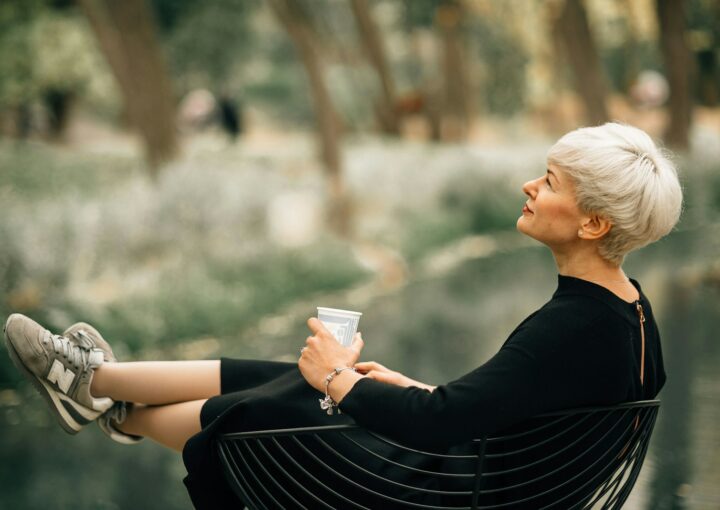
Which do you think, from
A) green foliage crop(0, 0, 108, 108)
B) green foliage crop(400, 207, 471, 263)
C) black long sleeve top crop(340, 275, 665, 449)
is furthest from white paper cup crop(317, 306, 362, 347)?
green foliage crop(0, 0, 108, 108)

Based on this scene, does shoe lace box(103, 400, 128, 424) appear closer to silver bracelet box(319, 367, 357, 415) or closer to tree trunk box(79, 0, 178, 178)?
silver bracelet box(319, 367, 357, 415)

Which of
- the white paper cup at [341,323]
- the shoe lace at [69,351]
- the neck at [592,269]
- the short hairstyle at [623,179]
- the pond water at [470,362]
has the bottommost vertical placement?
the pond water at [470,362]

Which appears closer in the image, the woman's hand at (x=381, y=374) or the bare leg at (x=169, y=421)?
the woman's hand at (x=381, y=374)

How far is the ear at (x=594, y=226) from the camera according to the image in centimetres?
208

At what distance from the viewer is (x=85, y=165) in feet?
41.5

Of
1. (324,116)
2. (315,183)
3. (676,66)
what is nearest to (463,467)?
(315,183)

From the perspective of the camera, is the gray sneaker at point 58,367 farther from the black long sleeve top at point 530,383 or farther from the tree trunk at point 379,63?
the tree trunk at point 379,63

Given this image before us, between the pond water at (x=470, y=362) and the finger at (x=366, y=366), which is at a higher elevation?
the finger at (x=366, y=366)

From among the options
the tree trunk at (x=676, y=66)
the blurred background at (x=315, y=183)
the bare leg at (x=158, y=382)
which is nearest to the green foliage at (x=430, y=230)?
the blurred background at (x=315, y=183)

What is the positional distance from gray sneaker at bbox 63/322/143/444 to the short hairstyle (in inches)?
52.6

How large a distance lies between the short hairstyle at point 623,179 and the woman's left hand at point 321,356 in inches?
23.5

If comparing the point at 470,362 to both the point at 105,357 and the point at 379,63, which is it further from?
the point at 379,63

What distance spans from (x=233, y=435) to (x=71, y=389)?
644 millimetres

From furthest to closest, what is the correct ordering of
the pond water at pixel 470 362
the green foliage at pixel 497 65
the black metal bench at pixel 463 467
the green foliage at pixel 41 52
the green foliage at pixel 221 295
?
the green foliage at pixel 497 65
the green foliage at pixel 41 52
the green foliage at pixel 221 295
the pond water at pixel 470 362
the black metal bench at pixel 463 467
